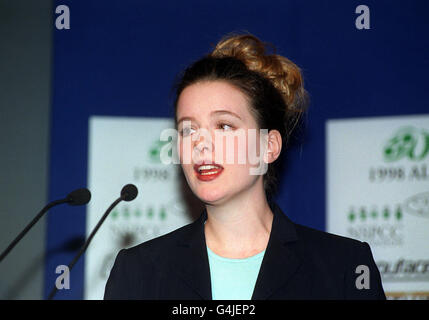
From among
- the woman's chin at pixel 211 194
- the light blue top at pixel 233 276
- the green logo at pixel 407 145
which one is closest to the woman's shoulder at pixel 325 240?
the light blue top at pixel 233 276

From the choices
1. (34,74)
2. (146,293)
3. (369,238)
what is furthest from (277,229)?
(34,74)

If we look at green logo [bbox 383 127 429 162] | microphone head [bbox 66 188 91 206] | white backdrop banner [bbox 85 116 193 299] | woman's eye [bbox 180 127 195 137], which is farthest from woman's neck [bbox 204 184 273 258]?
green logo [bbox 383 127 429 162]

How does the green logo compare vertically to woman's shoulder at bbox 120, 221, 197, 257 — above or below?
above

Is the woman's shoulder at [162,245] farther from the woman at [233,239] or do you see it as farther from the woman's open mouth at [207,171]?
the woman's open mouth at [207,171]

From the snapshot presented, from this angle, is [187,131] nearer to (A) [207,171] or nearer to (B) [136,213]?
(A) [207,171]

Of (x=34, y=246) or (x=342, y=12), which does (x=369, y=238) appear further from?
(x=34, y=246)

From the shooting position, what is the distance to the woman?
4.40 feet

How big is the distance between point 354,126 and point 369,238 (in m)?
0.46

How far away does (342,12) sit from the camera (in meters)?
2.22

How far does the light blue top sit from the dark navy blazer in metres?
0.02

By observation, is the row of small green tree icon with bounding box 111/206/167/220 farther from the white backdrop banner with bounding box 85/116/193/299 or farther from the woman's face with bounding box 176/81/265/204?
the woman's face with bounding box 176/81/265/204

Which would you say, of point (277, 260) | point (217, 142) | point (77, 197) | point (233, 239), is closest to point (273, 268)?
point (277, 260)

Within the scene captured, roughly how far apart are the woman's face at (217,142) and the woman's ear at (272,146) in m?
0.07

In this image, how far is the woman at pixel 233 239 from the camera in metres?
1.34
